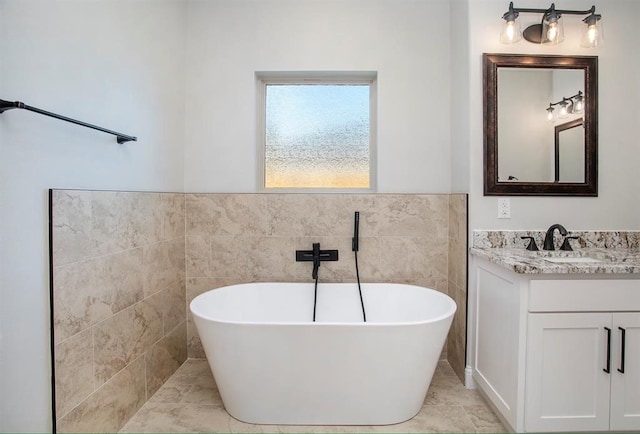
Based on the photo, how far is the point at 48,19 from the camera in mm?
1255

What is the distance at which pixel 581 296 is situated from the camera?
1445mm

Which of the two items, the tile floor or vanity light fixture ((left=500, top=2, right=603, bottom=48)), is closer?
the tile floor

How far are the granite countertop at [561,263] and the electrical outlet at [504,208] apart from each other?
0.69ft

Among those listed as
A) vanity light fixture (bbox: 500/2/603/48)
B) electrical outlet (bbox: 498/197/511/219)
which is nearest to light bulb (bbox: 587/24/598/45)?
vanity light fixture (bbox: 500/2/603/48)

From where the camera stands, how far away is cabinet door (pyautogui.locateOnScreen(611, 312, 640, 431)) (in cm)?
143

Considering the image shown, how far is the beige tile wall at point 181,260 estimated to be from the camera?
142 cm

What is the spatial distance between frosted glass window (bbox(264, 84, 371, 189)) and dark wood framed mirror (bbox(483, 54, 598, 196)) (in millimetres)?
886

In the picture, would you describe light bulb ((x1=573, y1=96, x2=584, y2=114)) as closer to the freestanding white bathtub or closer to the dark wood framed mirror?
the dark wood framed mirror

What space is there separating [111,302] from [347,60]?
6.94ft

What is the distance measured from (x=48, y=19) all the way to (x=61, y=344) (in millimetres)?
1279

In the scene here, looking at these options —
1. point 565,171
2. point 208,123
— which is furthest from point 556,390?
point 208,123

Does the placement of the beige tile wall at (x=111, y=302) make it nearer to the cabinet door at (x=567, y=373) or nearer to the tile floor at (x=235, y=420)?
the tile floor at (x=235, y=420)

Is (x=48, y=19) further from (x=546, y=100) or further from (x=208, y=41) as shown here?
(x=546, y=100)

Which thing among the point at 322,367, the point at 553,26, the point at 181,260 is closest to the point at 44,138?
the point at 181,260
